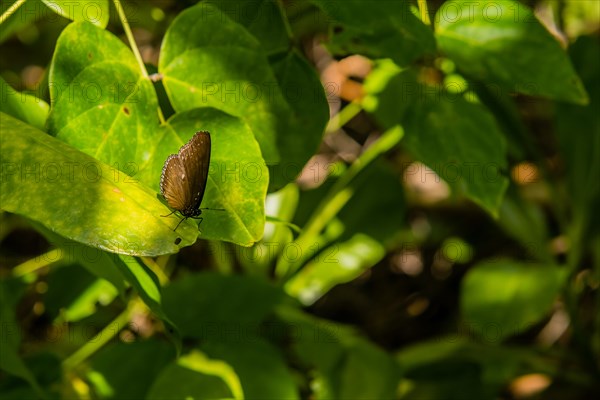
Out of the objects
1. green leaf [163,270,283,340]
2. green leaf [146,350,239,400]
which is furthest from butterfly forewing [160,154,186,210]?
green leaf [163,270,283,340]

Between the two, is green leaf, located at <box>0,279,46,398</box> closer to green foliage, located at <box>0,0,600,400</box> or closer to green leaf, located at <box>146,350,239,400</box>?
green foliage, located at <box>0,0,600,400</box>

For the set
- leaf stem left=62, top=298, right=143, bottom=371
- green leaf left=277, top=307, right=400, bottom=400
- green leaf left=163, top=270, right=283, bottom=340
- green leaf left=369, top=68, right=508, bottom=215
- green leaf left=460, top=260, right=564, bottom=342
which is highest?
green leaf left=369, top=68, right=508, bottom=215

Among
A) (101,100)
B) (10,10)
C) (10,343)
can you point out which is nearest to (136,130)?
(101,100)

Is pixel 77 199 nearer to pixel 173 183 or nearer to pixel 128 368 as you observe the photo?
pixel 173 183

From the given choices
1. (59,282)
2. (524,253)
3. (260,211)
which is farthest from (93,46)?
(524,253)

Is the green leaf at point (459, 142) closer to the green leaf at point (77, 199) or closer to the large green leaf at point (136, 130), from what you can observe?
the large green leaf at point (136, 130)

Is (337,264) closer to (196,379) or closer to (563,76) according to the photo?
(196,379)

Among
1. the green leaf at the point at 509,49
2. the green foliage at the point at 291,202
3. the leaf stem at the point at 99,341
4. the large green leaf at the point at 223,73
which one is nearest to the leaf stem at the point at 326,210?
the green foliage at the point at 291,202
